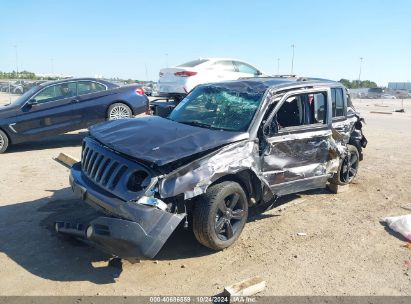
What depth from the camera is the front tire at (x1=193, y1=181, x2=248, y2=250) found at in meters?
4.05

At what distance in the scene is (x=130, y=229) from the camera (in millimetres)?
3527

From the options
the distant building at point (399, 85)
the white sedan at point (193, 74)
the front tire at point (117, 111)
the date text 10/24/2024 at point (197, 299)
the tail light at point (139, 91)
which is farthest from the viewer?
the distant building at point (399, 85)

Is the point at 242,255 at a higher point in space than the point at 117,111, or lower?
lower

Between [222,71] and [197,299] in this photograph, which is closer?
[197,299]

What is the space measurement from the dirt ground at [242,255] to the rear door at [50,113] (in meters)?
3.20

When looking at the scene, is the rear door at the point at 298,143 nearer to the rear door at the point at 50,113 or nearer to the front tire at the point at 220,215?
the front tire at the point at 220,215

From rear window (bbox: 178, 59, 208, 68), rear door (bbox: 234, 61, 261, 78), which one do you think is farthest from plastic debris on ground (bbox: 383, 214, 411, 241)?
rear door (bbox: 234, 61, 261, 78)

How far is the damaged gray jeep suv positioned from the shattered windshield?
15 millimetres

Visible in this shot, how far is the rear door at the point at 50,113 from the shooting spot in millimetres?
9445

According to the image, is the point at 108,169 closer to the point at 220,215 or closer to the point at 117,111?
the point at 220,215

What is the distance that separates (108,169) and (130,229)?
2.50ft

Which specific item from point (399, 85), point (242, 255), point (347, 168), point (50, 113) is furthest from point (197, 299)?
point (399, 85)

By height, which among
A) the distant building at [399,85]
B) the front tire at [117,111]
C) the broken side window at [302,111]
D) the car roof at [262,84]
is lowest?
the distant building at [399,85]

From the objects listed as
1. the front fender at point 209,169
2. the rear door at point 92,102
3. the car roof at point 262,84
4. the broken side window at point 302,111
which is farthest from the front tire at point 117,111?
the front fender at point 209,169
